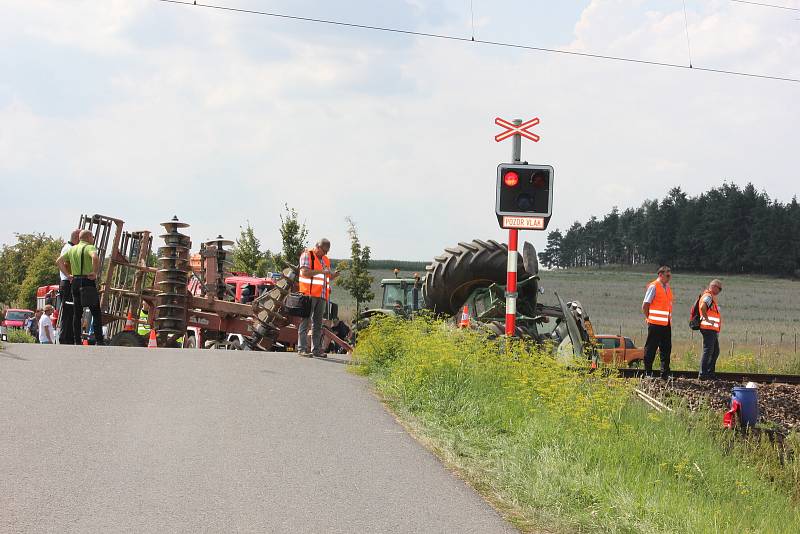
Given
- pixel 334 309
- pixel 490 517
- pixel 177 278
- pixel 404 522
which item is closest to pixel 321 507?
pixel 404 522

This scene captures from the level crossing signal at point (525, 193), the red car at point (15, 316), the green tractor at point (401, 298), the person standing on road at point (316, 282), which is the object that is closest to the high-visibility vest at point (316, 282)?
the person standing on road at point (316, 282)

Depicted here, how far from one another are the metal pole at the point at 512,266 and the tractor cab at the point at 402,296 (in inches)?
296

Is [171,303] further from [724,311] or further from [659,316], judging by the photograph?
[724,311]

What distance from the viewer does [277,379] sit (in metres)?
11.5

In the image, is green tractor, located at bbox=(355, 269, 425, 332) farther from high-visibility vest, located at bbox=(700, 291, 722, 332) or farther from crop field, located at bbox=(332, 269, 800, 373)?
crop field, located at bbox=(332, 269, 800, 373)

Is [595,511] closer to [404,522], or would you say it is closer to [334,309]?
[404,522]

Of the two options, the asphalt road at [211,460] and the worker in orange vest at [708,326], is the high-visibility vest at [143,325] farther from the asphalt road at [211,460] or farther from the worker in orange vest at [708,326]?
the worker in orange vest at [708,326]

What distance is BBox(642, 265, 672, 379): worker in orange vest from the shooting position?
16.1 m

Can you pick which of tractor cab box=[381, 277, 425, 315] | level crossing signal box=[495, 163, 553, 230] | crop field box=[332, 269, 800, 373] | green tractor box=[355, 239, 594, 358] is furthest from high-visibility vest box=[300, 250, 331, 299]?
crop field box=[332, 269, 800, 373]

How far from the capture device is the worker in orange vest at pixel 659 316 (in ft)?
52.7

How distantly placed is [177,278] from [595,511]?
15.6 m

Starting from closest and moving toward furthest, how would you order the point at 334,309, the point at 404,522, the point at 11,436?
the point at 404,522, the point at 11,436, the point at 334,309

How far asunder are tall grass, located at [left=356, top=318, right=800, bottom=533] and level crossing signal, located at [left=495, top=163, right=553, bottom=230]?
1.75 metres

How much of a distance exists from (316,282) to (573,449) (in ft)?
26.6
